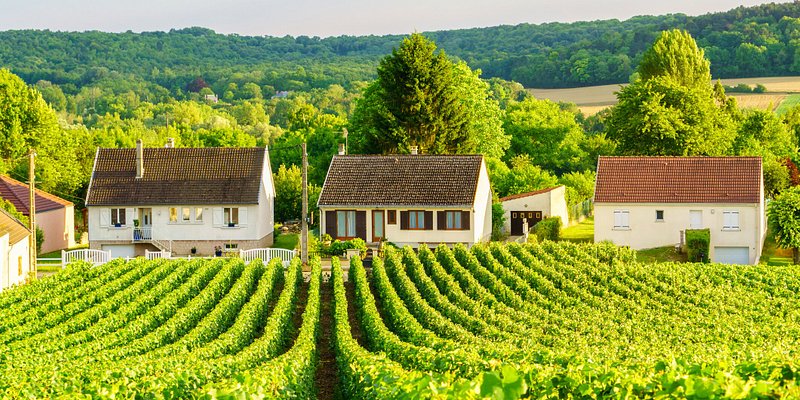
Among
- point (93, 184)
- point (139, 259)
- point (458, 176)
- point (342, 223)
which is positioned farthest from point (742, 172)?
point (93, 184)

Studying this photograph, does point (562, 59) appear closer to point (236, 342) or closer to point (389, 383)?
point (236, 342)

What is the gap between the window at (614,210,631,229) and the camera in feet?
177

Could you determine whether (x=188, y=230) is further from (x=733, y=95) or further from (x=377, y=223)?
(x=733, y=95)

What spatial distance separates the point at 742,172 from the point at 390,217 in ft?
51.4

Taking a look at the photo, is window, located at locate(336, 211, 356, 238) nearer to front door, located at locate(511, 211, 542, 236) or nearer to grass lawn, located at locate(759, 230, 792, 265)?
front door, located at locate(511, 211, 542, 236)

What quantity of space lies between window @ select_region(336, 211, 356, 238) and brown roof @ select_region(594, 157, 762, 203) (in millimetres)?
11068

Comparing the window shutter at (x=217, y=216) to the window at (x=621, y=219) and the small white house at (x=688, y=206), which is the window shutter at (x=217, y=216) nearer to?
the small white house at (x=688, y=206)

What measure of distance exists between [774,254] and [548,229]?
9918 mm

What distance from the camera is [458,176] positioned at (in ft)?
189

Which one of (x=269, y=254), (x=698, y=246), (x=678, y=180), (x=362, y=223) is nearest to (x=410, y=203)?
(x=362, y=223)

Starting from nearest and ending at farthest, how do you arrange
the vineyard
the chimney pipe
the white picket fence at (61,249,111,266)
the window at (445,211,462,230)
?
the vineyard → the white picket fence at (61,249,111,266) → the window at (445,211,462,230) → the chimney pipe

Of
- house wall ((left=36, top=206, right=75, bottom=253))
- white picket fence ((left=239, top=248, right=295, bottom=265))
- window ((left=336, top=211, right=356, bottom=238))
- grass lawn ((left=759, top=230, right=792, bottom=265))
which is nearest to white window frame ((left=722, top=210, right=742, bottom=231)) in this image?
grass lawn ((left=759, top=230, right=792, bottom=265))

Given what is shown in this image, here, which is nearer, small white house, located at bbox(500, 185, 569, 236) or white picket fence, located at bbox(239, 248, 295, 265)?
white picket fence, located at bbox(239, 248, 295, 265)

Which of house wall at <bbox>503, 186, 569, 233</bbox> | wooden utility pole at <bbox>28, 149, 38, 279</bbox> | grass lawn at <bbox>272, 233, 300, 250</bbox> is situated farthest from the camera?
house wall at <bbox>503, 186, 569, 233</bbox>
